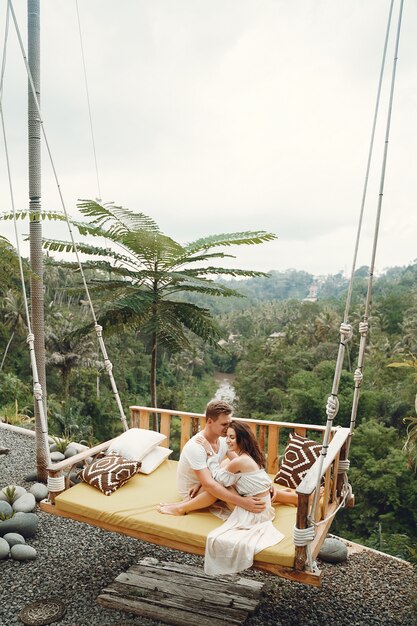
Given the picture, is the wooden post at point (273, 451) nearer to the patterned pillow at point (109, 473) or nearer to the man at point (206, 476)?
the man at point (206, 476)

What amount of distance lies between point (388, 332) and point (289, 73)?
80.6 feet

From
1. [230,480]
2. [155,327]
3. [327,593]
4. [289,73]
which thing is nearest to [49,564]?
[230,480]

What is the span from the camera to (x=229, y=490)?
111 inches

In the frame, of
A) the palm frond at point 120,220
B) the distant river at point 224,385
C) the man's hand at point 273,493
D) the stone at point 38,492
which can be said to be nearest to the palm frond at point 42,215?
the palm frond at point 120,220

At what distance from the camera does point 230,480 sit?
2.81 m

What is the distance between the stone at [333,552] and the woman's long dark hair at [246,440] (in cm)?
191

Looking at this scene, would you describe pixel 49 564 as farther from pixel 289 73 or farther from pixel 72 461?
pixel 289 73

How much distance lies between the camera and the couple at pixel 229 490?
255cm

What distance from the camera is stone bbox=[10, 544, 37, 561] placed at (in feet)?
11.7

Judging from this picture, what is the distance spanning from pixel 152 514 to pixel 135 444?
2.66 ft

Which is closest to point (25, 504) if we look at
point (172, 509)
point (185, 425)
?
point (185, 425)

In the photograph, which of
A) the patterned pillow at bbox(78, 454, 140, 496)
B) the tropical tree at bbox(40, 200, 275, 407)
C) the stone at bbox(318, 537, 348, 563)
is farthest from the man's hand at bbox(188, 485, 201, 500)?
the tropical tree at bbox(40, 200, 275, 407)

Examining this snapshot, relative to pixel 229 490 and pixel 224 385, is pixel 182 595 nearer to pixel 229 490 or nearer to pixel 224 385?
pixel 229 490

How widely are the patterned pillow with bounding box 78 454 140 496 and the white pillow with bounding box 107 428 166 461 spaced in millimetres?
126
